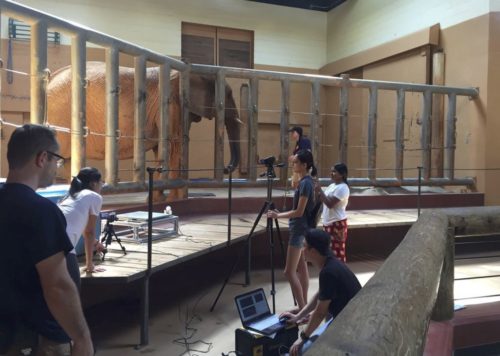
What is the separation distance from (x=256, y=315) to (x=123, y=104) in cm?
355

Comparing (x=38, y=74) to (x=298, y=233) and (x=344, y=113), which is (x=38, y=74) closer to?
(x=298, y=233)

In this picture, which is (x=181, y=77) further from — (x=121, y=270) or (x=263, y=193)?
(x=121, y=270)

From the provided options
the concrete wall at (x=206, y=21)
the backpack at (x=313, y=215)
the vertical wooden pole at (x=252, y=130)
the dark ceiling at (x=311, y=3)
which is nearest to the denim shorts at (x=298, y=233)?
the backpack at (x=313, y=215)

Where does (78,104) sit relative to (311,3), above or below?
below

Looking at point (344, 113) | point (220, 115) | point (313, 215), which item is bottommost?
point (313, 215)

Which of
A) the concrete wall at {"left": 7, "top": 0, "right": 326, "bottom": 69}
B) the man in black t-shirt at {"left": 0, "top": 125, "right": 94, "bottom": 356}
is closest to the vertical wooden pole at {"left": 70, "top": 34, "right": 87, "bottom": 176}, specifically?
the man in black t-shirt at {"left": 0, "top": 125, "right": 94, "bottom": 356}

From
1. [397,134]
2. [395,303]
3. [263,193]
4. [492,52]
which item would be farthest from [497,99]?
[395,303]

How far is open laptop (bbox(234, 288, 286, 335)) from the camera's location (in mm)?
3205

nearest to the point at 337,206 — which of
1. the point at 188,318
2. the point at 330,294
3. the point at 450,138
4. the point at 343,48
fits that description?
the point at 188,318

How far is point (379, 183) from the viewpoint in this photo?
7.66 m

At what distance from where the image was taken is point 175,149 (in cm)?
625

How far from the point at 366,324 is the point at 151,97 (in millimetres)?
5359

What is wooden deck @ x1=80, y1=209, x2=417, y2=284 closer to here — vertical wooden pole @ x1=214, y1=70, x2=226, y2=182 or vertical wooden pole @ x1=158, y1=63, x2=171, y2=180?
vertical wooden pole @ x1=214, y1=70, x2=226, y2=182

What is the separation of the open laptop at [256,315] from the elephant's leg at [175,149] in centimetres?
298
